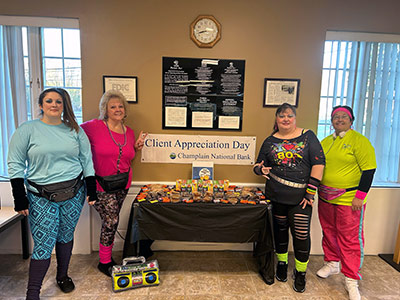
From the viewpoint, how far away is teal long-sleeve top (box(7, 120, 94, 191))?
1.76m

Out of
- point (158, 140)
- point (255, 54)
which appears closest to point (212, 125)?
point (158, 140)

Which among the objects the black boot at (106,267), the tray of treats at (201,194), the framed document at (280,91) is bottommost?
the black boot at (106,267)

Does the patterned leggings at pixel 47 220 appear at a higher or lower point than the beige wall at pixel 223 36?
lower

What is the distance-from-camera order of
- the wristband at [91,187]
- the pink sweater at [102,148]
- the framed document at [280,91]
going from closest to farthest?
the wristband at [91,187] < the pink sweater at [102,148] < the framed document at [280,91]

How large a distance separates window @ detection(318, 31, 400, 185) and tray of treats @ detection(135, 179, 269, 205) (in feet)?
3.71

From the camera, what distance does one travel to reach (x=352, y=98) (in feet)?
8.85

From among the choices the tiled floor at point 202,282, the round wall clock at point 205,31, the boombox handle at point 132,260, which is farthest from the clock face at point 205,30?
the tiled floor at point 202,282

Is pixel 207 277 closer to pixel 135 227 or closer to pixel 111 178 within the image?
pixel 135 227

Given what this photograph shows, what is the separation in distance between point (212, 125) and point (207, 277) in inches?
55.9

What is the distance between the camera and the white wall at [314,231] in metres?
2.64

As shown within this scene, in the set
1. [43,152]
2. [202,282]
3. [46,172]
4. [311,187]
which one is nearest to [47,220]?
[46,172]

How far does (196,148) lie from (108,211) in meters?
1.02

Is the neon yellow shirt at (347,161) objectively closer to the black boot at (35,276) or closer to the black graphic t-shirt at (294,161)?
the black graphic t-shirt at (294,161)

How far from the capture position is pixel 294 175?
2.08 metres
